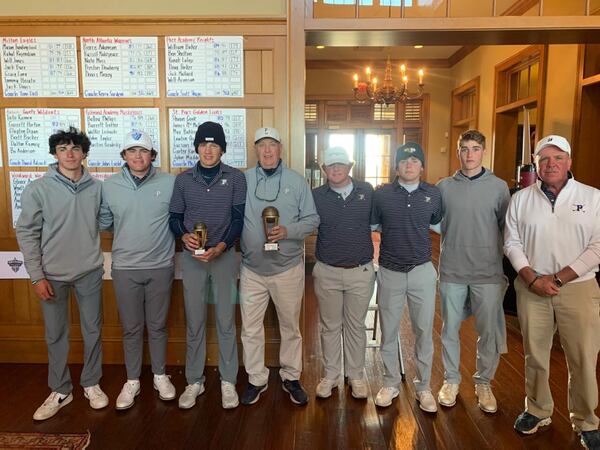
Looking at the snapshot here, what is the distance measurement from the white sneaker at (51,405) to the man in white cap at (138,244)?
13.1 inches

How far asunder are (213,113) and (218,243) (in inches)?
38.8

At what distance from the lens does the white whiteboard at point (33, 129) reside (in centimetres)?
296

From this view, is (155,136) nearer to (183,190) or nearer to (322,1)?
(183,190)

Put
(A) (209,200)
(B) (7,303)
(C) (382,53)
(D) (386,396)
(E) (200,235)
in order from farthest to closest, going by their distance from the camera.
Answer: (C) (382,53)
(B) (7,303)
(D) (386,396)
(A) (209,200)
(E) (200,235)

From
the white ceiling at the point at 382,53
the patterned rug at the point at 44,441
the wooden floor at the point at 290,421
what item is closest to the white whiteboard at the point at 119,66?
the wooden floor at the point at 290,421

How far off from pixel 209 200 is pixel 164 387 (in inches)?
47.4

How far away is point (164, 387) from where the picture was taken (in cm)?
265

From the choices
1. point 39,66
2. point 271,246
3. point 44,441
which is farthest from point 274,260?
point 39,66

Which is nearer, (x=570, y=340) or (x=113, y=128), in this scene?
(x=570, y=340)

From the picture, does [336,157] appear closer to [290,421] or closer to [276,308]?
[276,308]

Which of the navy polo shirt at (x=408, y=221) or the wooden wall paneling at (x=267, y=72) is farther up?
the wooden wall paneling at (x=267, y=72)

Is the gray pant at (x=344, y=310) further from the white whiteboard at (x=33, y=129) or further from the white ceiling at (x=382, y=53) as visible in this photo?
the white ceiling at (x=382, y=53)

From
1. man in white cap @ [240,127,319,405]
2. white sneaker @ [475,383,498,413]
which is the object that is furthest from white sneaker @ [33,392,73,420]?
white sneaker @ [475,383,498,413]

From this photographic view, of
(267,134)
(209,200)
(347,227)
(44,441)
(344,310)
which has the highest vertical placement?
(267,134)
